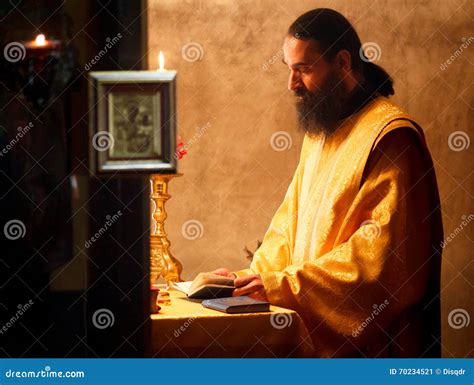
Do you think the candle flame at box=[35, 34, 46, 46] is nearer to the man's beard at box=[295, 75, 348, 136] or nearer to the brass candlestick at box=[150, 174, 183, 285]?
the brass candlestick at box=[150, 174, 183, 285]

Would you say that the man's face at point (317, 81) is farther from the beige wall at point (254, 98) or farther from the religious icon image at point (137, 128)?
the religious icon image at point (137, 128)

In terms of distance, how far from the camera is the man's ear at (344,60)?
3998 millimetres

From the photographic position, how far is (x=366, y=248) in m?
3.51

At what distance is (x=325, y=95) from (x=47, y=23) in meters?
1.56

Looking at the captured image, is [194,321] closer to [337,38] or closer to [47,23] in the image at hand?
[47,23]

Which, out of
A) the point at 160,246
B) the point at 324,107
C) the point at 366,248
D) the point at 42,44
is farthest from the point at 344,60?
the point at 42,44

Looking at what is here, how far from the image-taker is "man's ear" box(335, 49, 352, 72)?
13.1ft

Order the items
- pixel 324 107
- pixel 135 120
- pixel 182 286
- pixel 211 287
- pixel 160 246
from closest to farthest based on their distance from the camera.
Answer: pixel 135 120, pixel 211 287, pixel 182 286, pixel 160 246, pixel 324 107

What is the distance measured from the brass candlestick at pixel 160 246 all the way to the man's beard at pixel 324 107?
2.34 ft

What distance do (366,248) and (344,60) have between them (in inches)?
37.2

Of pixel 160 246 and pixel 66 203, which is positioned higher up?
pixel 66 203

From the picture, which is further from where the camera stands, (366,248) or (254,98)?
(254,98)

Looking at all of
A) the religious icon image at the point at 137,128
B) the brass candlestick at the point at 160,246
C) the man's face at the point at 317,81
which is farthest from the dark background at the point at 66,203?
the man's face at the point at 317,81

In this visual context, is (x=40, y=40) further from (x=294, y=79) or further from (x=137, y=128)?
(x=294, y=79)
